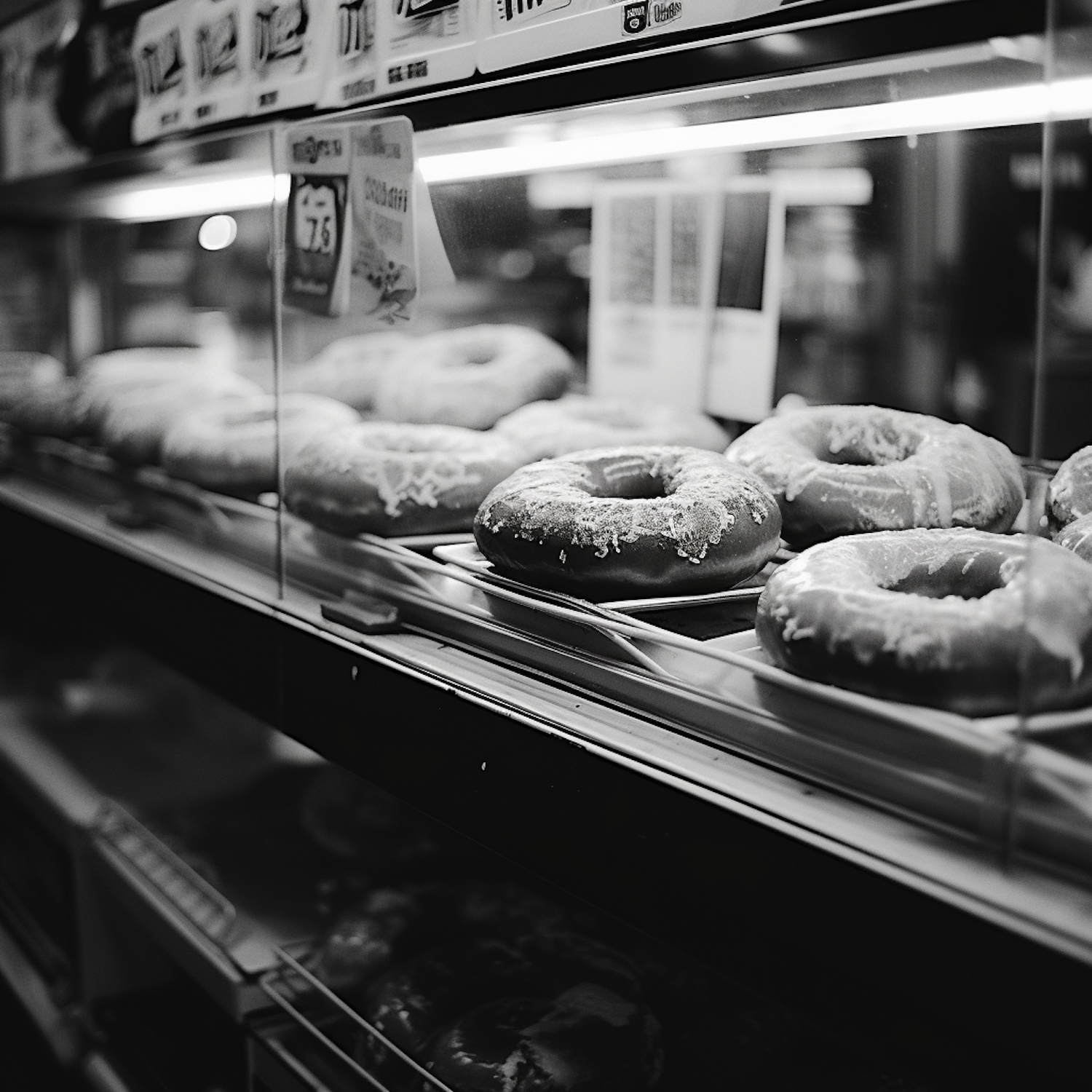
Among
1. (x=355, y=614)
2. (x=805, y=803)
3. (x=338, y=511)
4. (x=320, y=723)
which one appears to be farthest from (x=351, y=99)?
(x=805, y=803)

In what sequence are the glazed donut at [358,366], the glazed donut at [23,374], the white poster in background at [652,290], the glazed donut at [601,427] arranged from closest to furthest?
1. the glazed donut at [601,427]
2. the white poster in background at [652,290]
3. the glazed donut at [358,366]
4. the glazed donut at [23,374]

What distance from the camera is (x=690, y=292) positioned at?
1892 millimetres

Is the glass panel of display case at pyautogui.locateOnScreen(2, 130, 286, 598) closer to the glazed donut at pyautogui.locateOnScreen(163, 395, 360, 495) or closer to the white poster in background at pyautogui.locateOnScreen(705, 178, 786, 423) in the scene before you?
the glazed donut at pyautogui.locateOnScreen(163, 395, 360, 495)

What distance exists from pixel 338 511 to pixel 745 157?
65 centimetres

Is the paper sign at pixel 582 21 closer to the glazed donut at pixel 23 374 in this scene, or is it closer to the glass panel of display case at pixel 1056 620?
the glass panel of display case at pixel 1056 620

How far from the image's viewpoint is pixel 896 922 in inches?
29.0

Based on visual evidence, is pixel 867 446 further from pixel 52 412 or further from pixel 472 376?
pixel 52 412

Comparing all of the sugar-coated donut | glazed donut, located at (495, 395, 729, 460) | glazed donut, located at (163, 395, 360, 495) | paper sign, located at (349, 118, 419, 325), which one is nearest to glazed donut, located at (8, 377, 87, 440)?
glazed donut, located at (163, 395, 360, 495)

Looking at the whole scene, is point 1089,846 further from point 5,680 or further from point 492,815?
point 5,680

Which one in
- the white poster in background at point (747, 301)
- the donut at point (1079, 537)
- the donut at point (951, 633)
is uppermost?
the white poster in background at point (747, 301)

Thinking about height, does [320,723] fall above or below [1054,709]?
below

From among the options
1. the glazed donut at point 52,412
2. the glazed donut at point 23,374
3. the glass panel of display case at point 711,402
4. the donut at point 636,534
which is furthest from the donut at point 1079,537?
the glazed donut at point 23,374

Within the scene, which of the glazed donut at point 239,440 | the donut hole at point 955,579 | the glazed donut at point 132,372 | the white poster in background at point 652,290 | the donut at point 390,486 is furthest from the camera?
the glazed donut at point 132,372

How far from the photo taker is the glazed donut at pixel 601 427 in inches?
63.1
